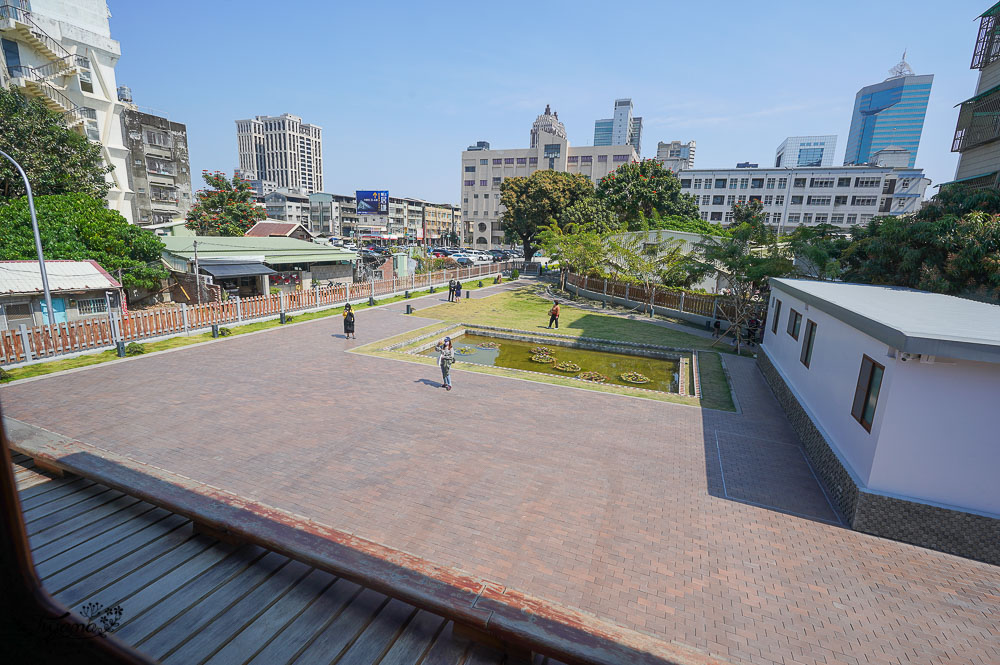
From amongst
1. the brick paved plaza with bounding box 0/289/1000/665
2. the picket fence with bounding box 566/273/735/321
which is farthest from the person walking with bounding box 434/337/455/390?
the picket fence with bounding box 566/273/735/321

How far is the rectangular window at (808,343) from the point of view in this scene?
1107 centimetres

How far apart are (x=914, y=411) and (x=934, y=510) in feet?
5.11

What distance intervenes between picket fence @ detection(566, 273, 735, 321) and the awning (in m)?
20.1

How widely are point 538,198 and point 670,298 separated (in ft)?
80.6

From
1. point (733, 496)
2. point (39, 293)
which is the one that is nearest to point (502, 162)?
point (39, 293)

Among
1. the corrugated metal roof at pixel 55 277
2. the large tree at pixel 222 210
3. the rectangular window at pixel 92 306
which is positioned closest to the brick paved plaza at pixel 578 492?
the corrugated metal roof at pixel 55 277

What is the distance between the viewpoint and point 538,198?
4628 cm

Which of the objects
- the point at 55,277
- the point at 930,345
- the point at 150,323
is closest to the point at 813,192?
the point at 930,345

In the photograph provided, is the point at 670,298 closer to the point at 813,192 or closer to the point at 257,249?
the point at 257,249

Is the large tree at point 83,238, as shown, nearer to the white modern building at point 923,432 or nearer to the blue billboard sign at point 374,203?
the white modern building at point 923,432

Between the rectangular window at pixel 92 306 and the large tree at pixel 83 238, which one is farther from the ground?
the large tree at pixel 83 238

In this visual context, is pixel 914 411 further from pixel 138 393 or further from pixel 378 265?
pixel 378 265

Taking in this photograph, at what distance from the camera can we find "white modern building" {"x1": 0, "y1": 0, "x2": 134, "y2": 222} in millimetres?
30219

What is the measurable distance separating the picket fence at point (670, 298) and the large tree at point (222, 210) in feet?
102
